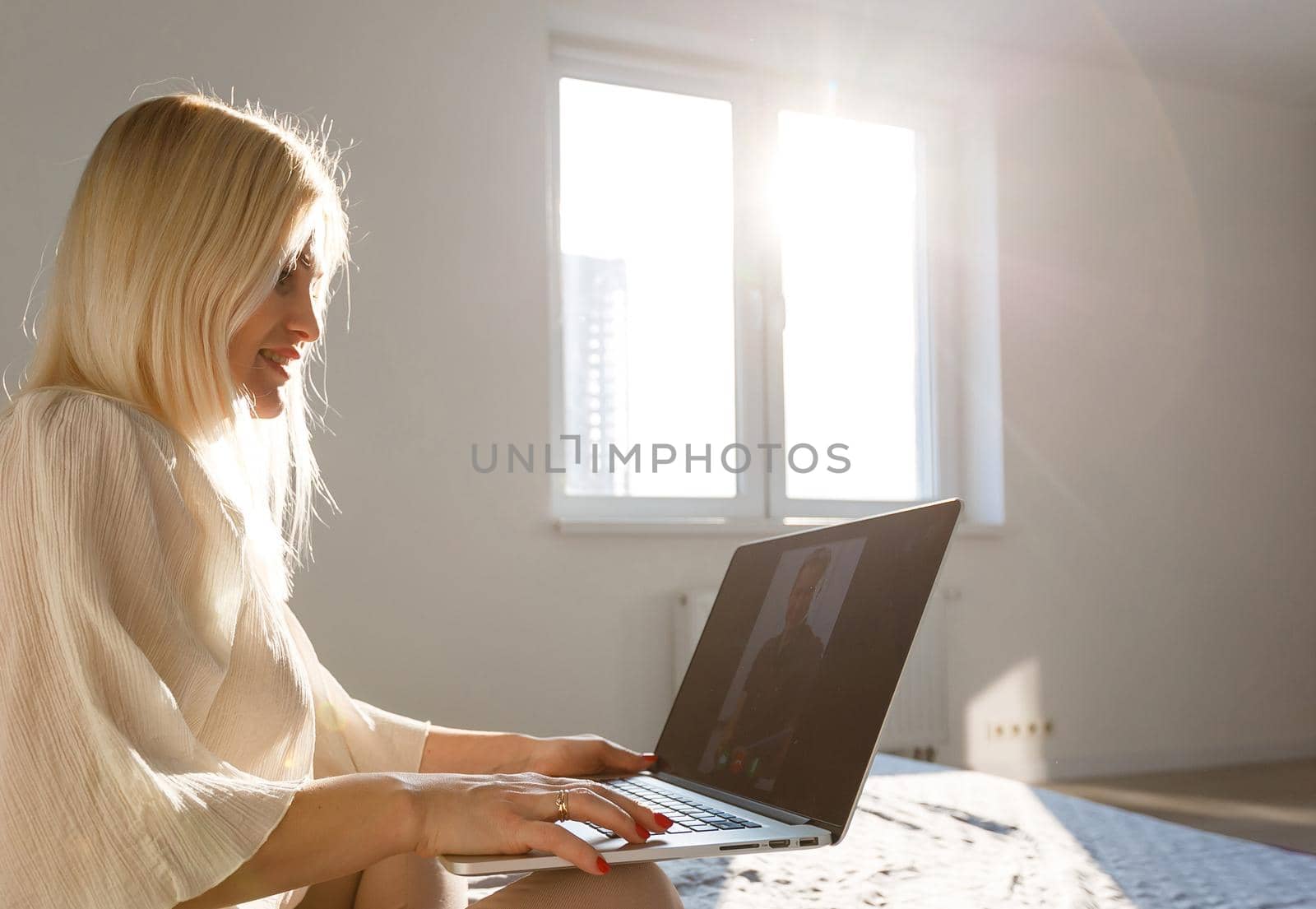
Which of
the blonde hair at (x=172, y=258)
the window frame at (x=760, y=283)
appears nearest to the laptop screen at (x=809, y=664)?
the blonde hair at (x=172, y=258)

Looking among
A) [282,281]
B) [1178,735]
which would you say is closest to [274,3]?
[282,281]

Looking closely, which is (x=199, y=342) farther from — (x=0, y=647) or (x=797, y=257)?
(x=797, y=257)

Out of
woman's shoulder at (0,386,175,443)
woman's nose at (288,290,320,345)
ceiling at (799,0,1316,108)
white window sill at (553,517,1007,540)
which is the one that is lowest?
white window sill at (553,517,1007,540)

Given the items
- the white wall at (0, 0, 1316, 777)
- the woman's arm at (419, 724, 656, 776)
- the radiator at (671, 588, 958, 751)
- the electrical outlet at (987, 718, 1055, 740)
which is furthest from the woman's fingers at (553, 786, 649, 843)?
the electrical outlet at (987, 718, 1055, 740)

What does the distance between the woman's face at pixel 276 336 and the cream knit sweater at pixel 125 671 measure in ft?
0.45

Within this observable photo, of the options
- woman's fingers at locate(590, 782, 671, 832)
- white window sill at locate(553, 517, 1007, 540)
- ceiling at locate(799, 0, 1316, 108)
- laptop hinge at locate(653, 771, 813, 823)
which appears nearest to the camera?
woman's fingers at locate(590, 782, 671, 832)

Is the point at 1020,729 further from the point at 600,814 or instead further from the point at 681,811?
the point at 600,814

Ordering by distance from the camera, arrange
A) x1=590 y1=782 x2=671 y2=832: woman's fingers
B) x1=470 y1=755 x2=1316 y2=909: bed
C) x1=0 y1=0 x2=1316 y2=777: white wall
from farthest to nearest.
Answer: x1=0 y1=0 x2=1316 y2=777: white wall
x1=470 y1=755 x2=1316 y2=909: bed
x1=590 y1=782 x2=671 y2=832: woman's fingers

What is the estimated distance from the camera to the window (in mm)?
3584

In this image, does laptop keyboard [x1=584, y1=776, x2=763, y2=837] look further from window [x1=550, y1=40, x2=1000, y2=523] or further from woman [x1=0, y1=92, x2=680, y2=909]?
window [x1=550, y1=40, x2=1000, y2=523]

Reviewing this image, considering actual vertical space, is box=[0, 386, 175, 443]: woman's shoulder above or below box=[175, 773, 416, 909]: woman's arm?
above

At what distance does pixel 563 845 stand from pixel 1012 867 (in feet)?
2.36

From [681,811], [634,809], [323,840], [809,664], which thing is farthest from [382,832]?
[809,664]

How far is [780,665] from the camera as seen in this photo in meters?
1.00
